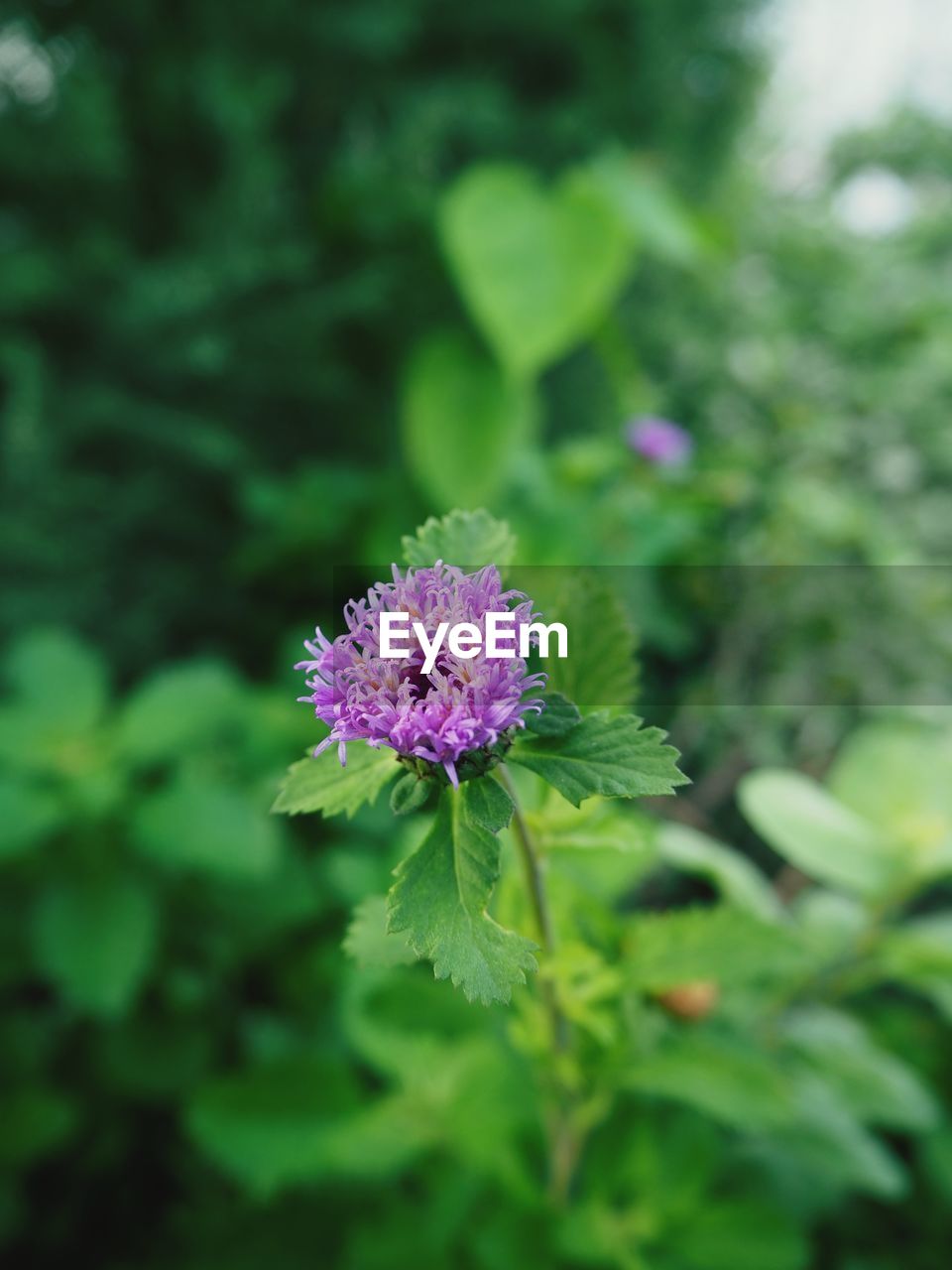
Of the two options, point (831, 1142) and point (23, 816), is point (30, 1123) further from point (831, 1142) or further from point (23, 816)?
point (831, 1142)

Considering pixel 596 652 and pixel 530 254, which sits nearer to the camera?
pixel 596 652

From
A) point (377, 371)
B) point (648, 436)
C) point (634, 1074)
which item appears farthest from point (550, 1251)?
point (377, 371)

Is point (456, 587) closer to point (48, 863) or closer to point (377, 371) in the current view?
point (48, 863)

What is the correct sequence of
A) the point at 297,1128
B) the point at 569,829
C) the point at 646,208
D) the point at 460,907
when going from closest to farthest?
the point at 460,907 → the point at 569,829 → the point at 297,1128 → the point at 646,208

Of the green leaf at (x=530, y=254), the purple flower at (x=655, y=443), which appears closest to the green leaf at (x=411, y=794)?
the purple flower at (x=655, y=443)

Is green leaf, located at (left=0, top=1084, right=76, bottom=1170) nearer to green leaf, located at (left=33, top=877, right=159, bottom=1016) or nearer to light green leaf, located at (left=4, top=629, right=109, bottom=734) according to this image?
green leaf, located at (left=33, top=877, right=159, bottom=1016)

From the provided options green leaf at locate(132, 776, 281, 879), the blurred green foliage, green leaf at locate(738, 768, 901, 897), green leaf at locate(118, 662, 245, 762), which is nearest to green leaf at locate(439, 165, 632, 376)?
the blurred green foliage

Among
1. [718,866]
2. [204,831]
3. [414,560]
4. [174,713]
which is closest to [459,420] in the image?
[174,713]
